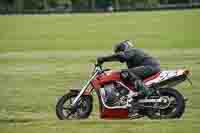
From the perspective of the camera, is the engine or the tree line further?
the tree line

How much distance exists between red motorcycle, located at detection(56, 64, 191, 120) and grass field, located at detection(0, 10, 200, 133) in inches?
13.2

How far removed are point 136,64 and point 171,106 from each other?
1.04 meters

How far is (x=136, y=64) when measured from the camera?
14.9 metres

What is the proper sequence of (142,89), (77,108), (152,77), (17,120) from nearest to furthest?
(142,89), (152,77), (77,108), (17,120)

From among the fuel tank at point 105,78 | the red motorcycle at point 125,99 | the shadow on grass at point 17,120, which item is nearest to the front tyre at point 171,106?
the red motorcycle at point 125,99

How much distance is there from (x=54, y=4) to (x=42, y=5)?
10.9 metres

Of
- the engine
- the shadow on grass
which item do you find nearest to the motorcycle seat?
the engine

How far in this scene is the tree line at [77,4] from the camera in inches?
5010

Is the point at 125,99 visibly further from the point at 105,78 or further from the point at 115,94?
the point at 105,78

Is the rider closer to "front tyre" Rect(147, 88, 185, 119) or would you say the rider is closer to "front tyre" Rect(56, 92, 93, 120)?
"front tyre" Rect(147, 88, 185, 119)

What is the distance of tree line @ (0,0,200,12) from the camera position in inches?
5010

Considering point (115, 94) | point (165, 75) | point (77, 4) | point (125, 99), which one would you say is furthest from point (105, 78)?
point (77, 4)

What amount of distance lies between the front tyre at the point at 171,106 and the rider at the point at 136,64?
1.02ft

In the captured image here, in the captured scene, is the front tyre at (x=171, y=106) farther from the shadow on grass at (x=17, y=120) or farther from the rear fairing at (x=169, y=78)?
the shadow on grass at (x=17, y=120)
